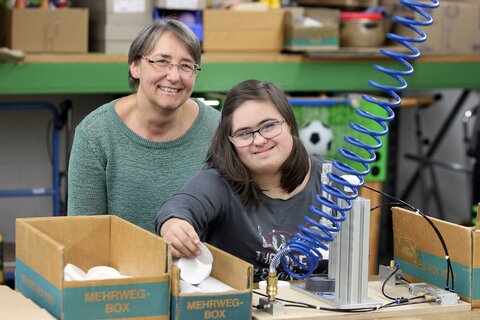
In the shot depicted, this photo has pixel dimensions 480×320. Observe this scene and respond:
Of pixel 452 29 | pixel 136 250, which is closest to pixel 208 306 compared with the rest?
pixel 136 250

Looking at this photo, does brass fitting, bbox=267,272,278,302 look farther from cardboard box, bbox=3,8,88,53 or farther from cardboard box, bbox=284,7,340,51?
cardboard box, bbox=284,7,340,51

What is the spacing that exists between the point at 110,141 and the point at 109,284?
1131 mm

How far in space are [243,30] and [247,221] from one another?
256 centimetres

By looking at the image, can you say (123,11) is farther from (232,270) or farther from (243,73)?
(232,270)

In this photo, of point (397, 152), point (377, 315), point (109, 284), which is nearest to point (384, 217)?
point (397, 152)

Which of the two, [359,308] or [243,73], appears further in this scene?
[243,73]

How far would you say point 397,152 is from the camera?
660 cm

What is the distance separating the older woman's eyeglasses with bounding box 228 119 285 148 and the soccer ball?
2.39 meters

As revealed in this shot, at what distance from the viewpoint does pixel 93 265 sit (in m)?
2.44

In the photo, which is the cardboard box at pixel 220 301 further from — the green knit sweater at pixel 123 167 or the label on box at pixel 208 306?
the green knit sweater at pixel 123 167

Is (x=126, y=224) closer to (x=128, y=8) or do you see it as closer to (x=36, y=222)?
(x=36, y=222)

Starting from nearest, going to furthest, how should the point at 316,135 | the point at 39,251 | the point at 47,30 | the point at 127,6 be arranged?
the point at 39,251, the point at 47,30, the point at 127,6, the point at 316,135

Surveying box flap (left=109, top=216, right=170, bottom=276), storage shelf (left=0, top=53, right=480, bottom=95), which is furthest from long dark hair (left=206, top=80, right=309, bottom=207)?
storage shelf (left=0, top=53, right=480, bottom=95)

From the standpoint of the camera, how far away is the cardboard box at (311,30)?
16.9 ft
